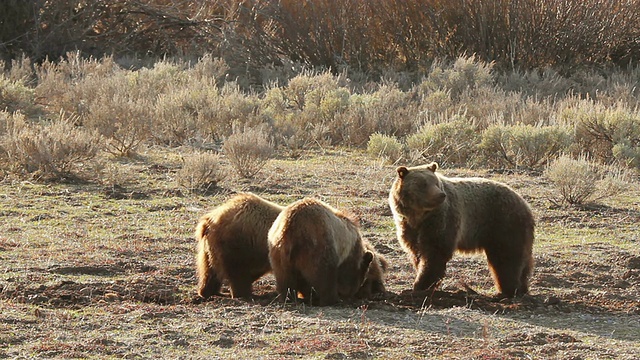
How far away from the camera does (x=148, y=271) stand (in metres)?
9.16

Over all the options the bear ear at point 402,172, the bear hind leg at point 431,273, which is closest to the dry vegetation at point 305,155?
the bear hind leg at point 431,273

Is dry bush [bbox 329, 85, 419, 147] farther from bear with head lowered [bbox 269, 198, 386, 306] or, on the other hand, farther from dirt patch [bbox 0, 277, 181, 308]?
bear with head lowered [bbox 269, 198, 386, 306]

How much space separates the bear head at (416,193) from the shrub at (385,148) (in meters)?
6.48

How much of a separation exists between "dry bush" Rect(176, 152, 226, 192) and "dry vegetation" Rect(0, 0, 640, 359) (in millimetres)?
25

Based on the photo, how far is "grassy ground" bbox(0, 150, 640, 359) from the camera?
6766mm

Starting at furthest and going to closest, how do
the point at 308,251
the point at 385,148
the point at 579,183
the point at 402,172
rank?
1. the point at 385,148
2. the point at 579,183
3. the point at 402,172
4. the point at 308,251

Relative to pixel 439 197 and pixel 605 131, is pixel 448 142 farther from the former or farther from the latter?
pixel 439 197

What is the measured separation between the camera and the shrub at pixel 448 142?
15469mm

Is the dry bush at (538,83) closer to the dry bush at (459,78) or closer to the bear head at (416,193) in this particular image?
the dry bush at (459,78)

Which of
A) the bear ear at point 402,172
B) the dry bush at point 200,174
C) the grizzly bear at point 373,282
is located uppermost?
the bear ear at point 402,172

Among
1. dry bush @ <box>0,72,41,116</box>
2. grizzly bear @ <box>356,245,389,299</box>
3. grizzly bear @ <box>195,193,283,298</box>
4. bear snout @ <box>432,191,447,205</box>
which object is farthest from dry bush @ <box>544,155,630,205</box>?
dry bush @ <box>0,72,41,116</box>

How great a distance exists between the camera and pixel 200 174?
12977mm

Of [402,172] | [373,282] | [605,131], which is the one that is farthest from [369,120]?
[402,172]

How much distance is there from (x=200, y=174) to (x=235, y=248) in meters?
4.75
